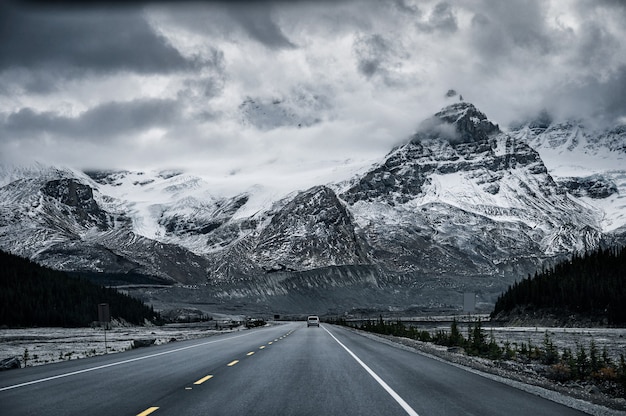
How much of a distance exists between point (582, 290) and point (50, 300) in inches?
3630

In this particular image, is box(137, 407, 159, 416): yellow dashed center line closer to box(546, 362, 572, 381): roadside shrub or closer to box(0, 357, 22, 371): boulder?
box(546, 362, 572, 381): roadside shrub

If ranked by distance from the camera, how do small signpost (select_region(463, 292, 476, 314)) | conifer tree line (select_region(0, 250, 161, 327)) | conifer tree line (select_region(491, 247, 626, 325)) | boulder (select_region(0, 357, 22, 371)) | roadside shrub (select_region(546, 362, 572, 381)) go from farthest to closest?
conifer tree line (select_region(0, 250, 161, 327)) < conifer tree line (select_region(491, 247, 626, 325)) < small signpost (select_region(463, 292, 476, 314)) < boulder (select_region(0, 357, 22, 371)) < roadside shrub (select_region(546, 362, 572, 381))

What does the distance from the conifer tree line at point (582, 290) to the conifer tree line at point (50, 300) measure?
254ft

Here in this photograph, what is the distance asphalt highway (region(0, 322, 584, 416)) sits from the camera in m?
13.1

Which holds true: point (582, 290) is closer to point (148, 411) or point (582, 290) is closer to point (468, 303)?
point (468, 303)

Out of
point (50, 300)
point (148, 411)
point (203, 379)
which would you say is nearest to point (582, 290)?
point (203, 379)

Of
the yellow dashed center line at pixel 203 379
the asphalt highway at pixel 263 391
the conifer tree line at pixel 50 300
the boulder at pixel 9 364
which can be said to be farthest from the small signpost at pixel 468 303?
the conifer tree line at pixel 50 300

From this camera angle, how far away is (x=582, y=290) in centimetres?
8488

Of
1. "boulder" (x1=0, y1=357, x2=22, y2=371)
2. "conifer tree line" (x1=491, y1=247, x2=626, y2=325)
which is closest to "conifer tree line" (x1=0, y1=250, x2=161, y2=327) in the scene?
"conifer tree line" (x1=491, y1=247, x2=626, y2=325)

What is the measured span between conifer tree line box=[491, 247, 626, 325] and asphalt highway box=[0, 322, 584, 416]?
61742 millimetres

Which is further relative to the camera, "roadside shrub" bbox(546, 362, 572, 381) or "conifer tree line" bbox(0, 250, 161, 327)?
"conifer tree line" bbox(0, 250, 161, 327)

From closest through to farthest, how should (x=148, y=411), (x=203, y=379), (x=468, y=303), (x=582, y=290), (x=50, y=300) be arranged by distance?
(x=148, y=411) < (x=203, y=379) < (x=468, y=303) < (x=582, y=290) < (x=50, y=300)

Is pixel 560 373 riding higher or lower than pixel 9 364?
lower

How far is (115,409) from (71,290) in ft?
433
